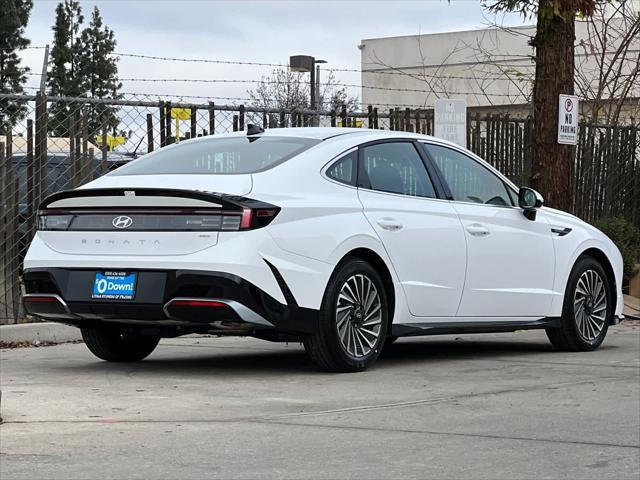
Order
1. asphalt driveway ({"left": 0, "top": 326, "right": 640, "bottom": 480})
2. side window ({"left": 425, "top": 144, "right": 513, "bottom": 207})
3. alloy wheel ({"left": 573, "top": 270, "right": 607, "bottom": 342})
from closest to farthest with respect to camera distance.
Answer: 1. asphalt driveway ({"left": 0, "top": 326, "right": 640, "bottom": 480})
2. side window ({"left": 425, "top": 144, "right": 513, "bottom": 207})
3. alloy wheel ({"left": 573, "top": 270, "right": 607, "bottom": 342})

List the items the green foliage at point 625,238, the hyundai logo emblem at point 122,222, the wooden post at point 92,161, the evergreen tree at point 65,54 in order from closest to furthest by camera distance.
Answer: the hyundai logo emblem at point 122,222, the wooden post at point 92,161, the green foliage at point 625,238, the evergreen tree at point 65,54

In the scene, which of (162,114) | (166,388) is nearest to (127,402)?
(166,388)

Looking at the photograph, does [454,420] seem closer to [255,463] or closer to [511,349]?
[255,463]

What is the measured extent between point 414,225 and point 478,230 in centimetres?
74

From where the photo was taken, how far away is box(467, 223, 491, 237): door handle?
9711mm

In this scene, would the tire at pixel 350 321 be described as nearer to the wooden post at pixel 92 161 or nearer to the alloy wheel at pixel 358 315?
the alloy wheel at pixel 358 315

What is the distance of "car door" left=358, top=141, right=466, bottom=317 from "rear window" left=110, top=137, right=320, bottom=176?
0.54 metres

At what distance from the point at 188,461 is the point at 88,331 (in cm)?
371

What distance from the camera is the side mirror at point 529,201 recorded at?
33.5 ft

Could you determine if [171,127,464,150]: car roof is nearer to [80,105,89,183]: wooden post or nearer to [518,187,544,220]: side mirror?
[518,187,544,220]: side mirror

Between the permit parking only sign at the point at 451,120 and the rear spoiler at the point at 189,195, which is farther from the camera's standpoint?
the permit parking only sign at the point at 451,120

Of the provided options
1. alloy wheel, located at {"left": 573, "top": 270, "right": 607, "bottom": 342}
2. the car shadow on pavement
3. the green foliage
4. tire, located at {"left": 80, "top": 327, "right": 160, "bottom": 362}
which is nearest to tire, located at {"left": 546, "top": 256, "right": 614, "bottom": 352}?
alloy wheel, located at {"left": 573, "top": 270, "right": 607, "bottom": 342}

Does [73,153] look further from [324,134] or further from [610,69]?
[610,69]

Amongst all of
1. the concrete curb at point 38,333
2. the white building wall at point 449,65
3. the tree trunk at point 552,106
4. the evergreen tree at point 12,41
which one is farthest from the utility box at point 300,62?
the concrete curb at point 38,333
